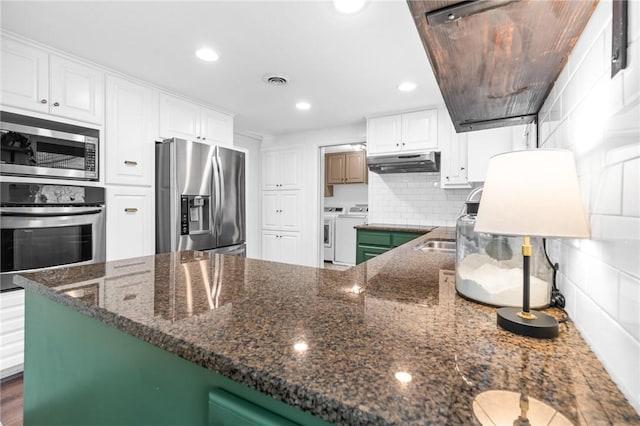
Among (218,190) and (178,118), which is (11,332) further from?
(178,118)

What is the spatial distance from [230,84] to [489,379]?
3.02m

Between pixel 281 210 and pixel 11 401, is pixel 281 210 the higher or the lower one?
the higher one

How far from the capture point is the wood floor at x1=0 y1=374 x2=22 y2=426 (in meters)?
1.65

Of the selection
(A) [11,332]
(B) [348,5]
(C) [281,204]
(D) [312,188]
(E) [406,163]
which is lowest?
(A) [11,332]

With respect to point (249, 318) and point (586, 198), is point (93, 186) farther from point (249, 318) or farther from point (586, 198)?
point (586, 198)

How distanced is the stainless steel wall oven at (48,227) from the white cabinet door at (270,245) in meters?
2.58

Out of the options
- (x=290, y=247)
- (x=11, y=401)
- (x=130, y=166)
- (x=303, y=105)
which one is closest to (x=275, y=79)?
(x=303, y=105)

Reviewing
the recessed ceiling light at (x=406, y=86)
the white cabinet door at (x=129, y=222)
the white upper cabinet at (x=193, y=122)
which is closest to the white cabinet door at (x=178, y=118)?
the white upper cabinet at (x=193, y=122)

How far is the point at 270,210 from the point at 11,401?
→ 11.3 ft

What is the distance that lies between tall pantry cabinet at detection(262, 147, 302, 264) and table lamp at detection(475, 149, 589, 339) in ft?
13.2

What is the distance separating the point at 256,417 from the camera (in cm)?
52

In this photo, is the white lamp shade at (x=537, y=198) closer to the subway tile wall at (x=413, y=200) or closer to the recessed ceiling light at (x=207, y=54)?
the recessed ceiling light at (x=207, y=54)

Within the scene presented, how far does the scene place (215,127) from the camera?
354 centimetres

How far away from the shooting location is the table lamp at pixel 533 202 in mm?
540
